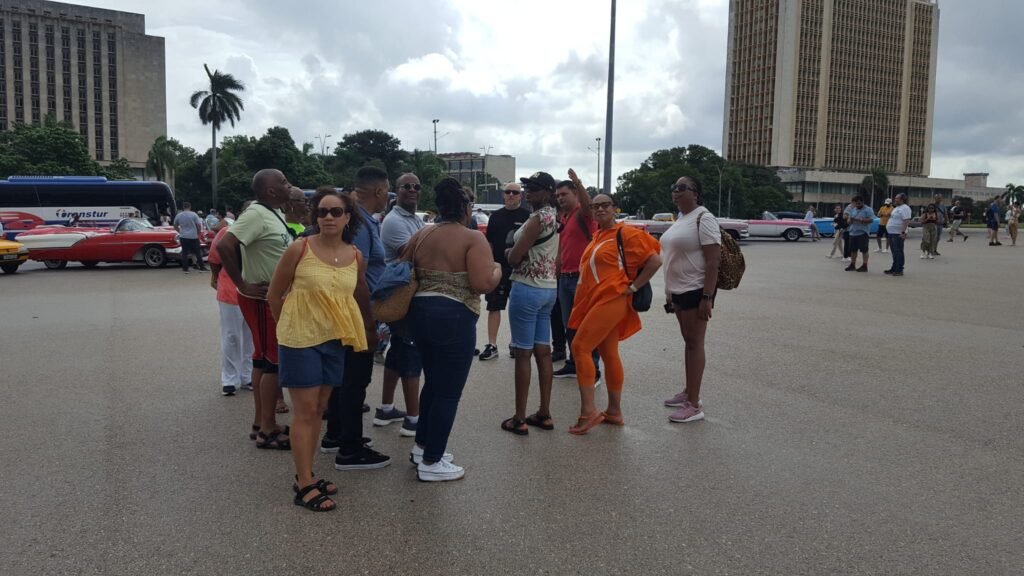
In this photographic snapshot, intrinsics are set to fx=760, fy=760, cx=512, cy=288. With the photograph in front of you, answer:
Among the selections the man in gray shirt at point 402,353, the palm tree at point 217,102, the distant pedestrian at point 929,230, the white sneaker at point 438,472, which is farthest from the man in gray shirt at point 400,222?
the palm tree at point 217,102

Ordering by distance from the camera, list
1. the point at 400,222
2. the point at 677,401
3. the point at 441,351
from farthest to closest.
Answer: the point at 677,401
the point at 400,222
the point at 441,351

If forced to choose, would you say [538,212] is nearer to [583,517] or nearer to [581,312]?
[581,312]

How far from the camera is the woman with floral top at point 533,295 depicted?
511cm

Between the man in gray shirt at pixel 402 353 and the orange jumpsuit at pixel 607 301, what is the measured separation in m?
1.14

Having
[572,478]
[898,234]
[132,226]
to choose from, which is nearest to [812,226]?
[898,234]

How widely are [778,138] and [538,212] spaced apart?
131 m

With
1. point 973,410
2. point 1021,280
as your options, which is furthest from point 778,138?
point 973,410

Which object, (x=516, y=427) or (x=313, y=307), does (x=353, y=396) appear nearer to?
(x=313, y=307)

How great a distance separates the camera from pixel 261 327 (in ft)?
16.2

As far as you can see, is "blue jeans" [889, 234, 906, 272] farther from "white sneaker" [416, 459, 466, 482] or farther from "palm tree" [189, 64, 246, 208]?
"palm tree" [189, 64, 246, 208]

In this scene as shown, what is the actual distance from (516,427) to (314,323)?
6.13 feet

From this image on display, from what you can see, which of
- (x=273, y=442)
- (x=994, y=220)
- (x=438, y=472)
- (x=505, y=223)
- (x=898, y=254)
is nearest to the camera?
(x=438, y=472)

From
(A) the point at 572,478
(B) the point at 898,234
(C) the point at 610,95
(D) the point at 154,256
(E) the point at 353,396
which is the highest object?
(C) the point at 610,95

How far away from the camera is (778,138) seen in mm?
126250
